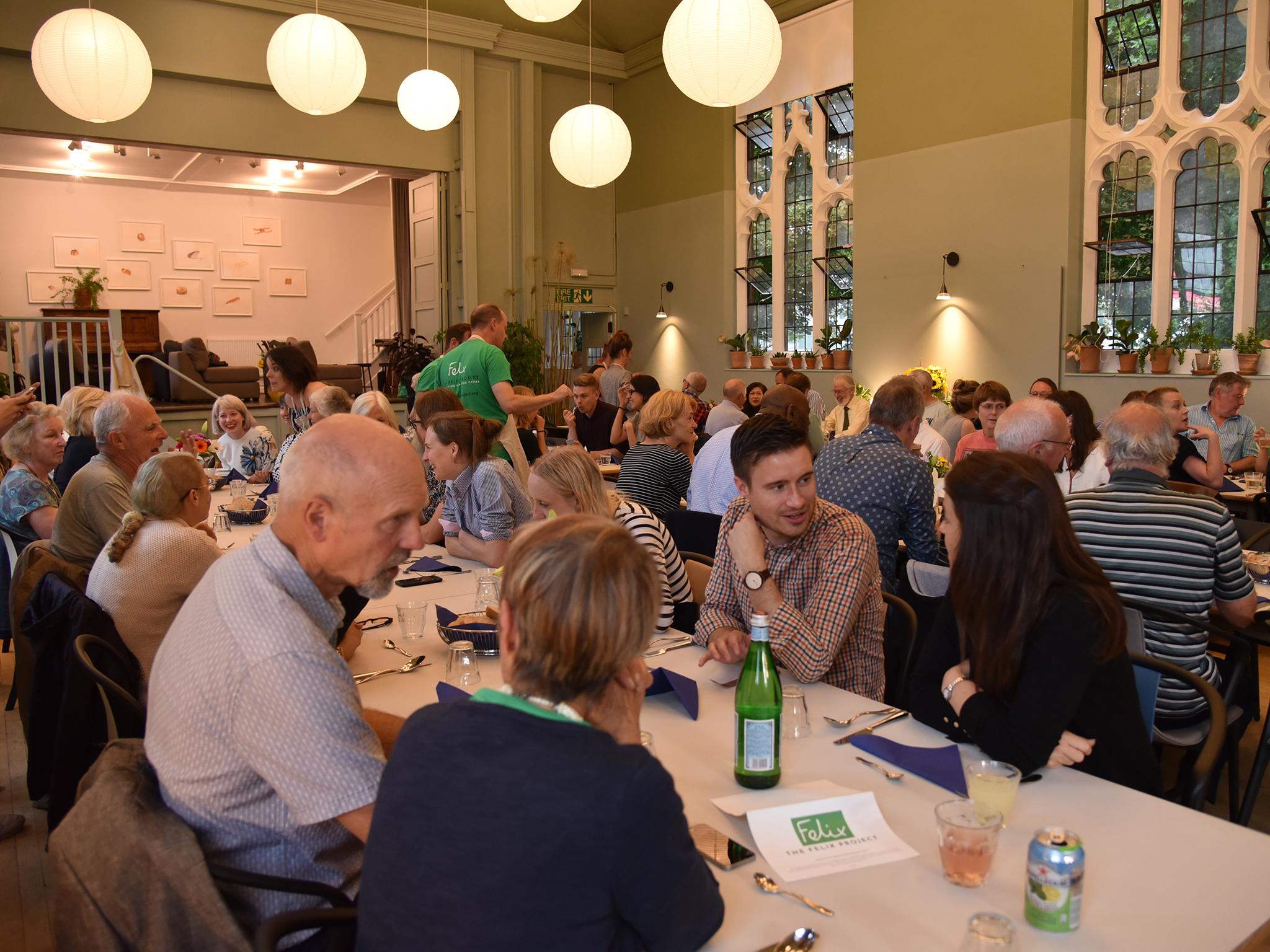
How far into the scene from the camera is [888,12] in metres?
10.3

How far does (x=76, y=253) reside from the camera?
1449cm

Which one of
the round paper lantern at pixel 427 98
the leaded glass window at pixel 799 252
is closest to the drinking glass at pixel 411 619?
the round paper lantern at pixel 427 98

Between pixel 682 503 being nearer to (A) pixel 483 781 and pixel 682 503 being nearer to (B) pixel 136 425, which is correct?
(B) pixel 136 425

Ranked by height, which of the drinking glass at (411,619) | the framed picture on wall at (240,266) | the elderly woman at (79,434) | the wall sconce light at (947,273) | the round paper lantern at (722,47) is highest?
the framed picture on wall at (240,266)

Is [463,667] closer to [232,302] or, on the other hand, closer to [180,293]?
[180,293]

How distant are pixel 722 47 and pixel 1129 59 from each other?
220 inches

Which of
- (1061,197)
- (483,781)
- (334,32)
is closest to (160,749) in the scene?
(483,781)

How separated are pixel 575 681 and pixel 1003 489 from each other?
1.07 meters

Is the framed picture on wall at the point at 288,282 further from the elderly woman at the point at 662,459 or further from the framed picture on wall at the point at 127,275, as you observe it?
the elderly woman at the point at 662,459

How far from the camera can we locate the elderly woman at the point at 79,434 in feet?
15.7

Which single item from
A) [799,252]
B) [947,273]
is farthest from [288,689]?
[799,252]

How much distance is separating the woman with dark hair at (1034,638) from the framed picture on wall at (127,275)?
15737 millimetres

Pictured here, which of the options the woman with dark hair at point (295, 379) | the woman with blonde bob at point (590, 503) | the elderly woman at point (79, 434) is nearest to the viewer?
the woman with blonde bob at point (590, 503)

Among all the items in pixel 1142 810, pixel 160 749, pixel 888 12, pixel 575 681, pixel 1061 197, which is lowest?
pixel 1142 810
